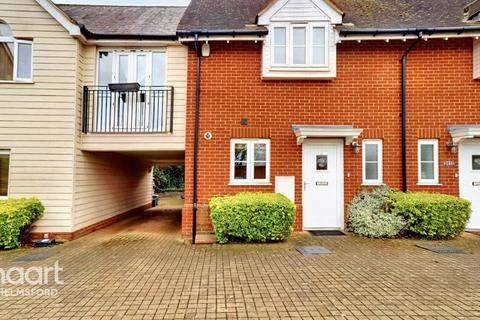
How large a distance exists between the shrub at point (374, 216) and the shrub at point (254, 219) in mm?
2043

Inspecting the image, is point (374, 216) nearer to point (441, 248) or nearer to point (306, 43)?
point (441, 248)

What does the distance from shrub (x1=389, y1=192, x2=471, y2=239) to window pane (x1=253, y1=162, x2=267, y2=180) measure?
345cm

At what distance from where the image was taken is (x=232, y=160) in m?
7.88

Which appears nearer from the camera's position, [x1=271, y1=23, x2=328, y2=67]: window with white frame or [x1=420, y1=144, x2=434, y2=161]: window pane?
[x1=271, y1=23, x2=328, y2=67]: window with white frame

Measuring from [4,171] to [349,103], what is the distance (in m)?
9.35

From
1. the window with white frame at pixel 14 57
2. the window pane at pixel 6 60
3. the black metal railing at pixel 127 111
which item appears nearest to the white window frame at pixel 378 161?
the black metal railing at pixel 127 111

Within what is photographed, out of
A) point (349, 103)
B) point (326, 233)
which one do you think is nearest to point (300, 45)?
point (349, 103)

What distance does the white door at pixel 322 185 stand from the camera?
26.1 feet

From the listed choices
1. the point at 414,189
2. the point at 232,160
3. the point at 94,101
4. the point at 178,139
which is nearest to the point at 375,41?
the point at 414,189

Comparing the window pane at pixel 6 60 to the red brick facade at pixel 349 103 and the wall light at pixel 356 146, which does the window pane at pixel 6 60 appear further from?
the wall light at pixel 356 146

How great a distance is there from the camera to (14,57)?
296 inches

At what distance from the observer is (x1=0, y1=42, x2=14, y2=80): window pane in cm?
755

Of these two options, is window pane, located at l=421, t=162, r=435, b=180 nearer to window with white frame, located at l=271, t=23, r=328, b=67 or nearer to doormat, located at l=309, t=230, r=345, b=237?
doormat, located at l=309, t=230, r=345, b=237

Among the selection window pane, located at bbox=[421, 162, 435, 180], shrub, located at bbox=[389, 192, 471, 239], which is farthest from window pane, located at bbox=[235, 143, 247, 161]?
window pane, located at bbox=[421, 162, 435, 180]
